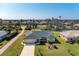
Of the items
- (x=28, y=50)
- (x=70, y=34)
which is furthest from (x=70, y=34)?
(x=28, y=50)

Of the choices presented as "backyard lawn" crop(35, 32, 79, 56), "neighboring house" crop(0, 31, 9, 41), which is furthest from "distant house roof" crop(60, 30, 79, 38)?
"neighboring house" crop(0, 31, 9, 41)

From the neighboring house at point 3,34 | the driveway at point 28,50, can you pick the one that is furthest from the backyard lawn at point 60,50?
the neighboring house at point 3,34

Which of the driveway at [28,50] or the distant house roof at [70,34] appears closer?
the driveway at [28,50]

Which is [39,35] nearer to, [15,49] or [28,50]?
[28,50]

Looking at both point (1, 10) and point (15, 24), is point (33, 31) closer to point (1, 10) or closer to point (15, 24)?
point (15, 24)

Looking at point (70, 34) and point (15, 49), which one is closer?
point (15, 49)

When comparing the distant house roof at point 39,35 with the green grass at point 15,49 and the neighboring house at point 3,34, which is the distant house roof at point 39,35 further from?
the neighboring house at point 3,34

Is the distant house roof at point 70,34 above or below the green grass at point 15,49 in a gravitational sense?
above

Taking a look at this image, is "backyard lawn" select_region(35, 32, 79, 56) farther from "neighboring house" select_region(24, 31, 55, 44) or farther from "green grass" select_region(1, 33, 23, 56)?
"green grass" select_region(1, 33, 23, 56)
